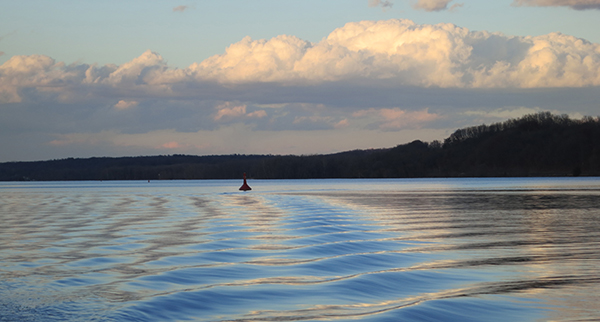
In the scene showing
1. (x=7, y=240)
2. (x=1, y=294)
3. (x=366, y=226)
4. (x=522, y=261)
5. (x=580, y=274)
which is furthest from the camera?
(x=366, y=226)

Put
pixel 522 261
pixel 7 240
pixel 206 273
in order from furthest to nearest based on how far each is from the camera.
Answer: pixel 7 240 < pixel 522 261 < pixel 206 273

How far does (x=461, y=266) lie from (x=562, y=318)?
353 centimetres

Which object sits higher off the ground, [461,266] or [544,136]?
[544,136]

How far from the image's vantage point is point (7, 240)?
46.4 ft

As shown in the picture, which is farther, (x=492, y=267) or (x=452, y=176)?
(x=452, y=176)

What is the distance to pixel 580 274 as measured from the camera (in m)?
8.61

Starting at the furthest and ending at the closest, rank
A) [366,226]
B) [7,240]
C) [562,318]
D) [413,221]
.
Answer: [413,221]
[366,226]
[7,240]
[562,318]

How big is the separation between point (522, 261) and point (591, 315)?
3.96m

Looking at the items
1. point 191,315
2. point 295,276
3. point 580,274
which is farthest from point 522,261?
point 191,315

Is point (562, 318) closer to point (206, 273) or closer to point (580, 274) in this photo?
point (580, 274)

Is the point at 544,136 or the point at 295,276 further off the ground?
the point at 544,136

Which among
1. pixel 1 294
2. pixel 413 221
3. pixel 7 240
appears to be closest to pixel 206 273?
pixel 1 294

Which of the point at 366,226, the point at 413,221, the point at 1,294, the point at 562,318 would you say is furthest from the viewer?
the point at 413,221

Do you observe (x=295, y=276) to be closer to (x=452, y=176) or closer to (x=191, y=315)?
(x=191, y=315)
